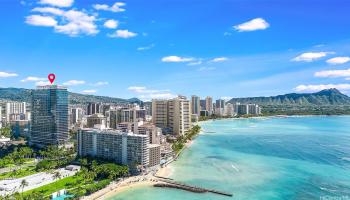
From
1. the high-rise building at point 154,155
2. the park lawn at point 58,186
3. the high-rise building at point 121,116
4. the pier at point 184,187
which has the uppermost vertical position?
the high-rise building at point 121,116

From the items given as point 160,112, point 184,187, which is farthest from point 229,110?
point 184,187

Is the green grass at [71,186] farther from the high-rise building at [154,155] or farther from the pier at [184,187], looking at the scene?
the high-rise building at [154,155]

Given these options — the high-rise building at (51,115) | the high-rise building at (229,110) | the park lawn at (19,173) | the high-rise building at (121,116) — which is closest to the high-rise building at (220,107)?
the high-rise building at (229,110)

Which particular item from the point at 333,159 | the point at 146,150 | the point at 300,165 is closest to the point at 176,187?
the point at 146,150

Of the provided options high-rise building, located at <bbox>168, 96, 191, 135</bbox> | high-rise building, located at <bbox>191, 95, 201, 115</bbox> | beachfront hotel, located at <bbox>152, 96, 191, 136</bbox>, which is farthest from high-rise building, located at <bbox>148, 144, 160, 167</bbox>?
high-rise building, located at <bbox>191, 95, 201, 115</bbox>

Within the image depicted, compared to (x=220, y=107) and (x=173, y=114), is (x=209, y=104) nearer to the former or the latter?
(x=220, y=107)

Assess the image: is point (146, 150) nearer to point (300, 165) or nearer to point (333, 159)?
point (300, 165)
